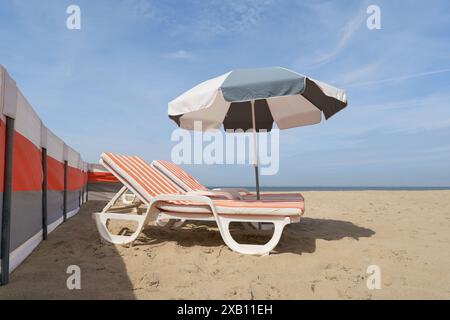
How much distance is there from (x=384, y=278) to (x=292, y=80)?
228cm

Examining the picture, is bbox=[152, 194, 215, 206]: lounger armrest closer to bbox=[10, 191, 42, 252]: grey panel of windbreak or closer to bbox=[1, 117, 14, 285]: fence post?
bbox=[10, 191, 42, 252]: grey panel of windbreak

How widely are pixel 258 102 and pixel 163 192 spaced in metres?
2.89

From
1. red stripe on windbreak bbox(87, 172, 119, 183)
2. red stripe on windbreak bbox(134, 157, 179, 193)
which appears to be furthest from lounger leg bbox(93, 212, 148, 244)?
red stripe on windbreak bbox(87, 172, 119, 183)

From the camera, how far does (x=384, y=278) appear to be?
274 centimetres

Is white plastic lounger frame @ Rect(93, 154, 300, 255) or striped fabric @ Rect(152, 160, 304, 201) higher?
striped fabric @ Rect(152, 160, 304, 201)

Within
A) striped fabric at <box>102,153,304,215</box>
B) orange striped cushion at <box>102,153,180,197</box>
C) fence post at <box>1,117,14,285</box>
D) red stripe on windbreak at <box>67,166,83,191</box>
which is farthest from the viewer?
red stripe on windbreak at <box>67,166,83,191</box>

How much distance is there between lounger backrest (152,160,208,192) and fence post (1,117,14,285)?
3.03 meters

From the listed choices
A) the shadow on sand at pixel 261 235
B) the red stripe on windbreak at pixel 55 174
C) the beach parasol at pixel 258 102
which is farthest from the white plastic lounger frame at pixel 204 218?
the beach parasol at pixel 258 102

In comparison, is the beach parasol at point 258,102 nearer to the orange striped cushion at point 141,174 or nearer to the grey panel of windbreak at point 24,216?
the orange striped cushion at point 141,174

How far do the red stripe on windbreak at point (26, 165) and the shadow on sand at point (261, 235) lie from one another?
55.3 inches

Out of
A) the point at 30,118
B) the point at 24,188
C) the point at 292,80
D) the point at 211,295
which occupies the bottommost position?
the point at 211,295

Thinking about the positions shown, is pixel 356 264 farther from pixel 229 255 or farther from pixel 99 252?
pixel 99 252

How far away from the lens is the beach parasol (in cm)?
382
